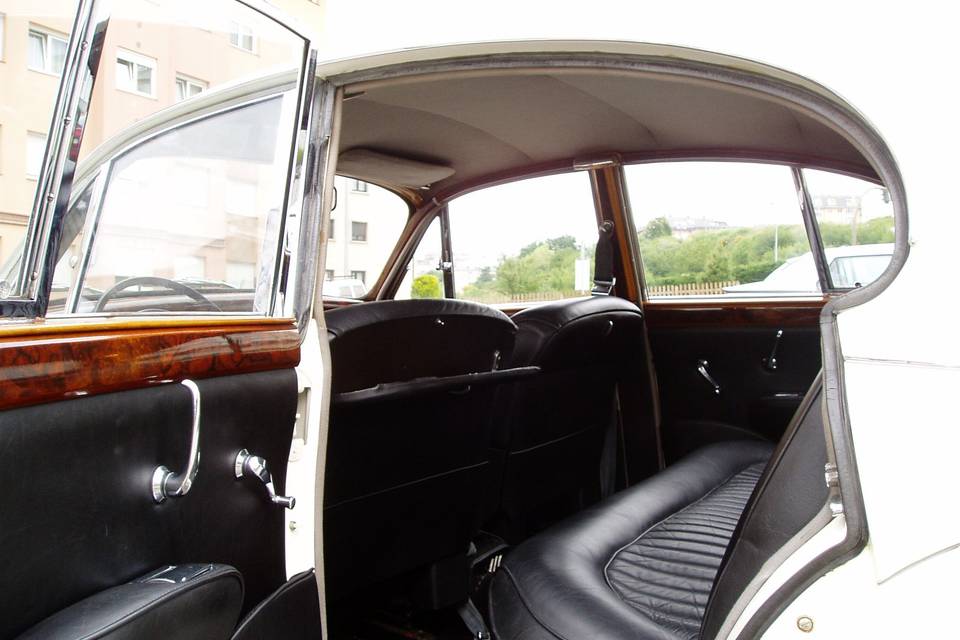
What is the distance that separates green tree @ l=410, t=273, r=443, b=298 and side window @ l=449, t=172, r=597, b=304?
138mm

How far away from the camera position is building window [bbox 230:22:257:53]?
4.82ft

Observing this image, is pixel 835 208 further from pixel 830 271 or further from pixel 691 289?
pixel 691 289

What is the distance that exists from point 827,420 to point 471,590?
1.91 meters

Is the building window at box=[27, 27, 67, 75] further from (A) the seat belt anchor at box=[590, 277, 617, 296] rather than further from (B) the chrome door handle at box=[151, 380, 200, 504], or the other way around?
(A) the seat belt anchor at box=[590, 277, 617, 296]

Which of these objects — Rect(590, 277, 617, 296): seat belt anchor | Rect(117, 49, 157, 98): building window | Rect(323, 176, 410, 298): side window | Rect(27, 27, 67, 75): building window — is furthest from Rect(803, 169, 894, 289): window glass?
Rect(27, 27, 67, 75): building window

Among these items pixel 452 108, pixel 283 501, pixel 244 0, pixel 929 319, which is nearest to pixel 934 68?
pixel 929 319

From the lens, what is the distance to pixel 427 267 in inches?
172

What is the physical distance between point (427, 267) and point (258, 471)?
3.08 m

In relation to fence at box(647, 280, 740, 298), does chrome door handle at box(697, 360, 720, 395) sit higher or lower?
lower

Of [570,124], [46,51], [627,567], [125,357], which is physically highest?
[570,124]

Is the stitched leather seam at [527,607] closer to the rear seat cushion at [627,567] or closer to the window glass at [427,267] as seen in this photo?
the rear seat cushion at [627,567]

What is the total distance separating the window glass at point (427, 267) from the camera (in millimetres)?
4336

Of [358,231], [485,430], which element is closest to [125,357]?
[485,430]

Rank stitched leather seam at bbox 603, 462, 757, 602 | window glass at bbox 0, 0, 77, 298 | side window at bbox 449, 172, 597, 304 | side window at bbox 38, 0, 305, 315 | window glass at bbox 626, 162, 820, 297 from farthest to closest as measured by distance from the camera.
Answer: side window at bbox 449, 172, 597, 304
window glass at bbox 626, 162, 820, 297
stitched leather seam at bbox 603, 462, 757, 602
side window at bbox 38, 0, 305, 315
window glass at bbox 0, 0, 77, 298
